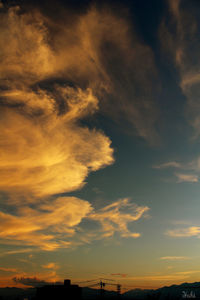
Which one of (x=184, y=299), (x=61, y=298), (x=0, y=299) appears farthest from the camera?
(x=184, y=299)

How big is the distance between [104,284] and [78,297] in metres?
11.7

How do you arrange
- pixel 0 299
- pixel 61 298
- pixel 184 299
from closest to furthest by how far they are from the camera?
1. pixel 61 298
2. pixel 0 299
3. pixel 184 299

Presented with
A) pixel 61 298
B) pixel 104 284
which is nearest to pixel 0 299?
pixel 61 298

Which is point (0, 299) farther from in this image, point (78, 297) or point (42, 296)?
point (78, 297)

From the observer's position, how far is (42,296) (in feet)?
331

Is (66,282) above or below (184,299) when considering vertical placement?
above

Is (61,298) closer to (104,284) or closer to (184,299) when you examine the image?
(104,284)

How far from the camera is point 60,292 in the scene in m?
99.4

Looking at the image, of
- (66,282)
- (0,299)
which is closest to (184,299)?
(66,282)

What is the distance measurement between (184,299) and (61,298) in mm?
86880

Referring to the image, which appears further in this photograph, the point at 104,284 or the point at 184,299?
the point at 184,299

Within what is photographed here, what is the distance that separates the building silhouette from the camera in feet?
324

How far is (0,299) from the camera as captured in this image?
406ft

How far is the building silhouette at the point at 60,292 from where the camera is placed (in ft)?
324
